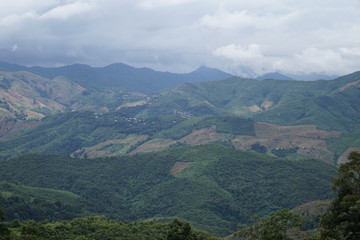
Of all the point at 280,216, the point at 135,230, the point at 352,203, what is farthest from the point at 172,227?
the point at 135,230

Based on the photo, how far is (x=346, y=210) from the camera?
2692 inches

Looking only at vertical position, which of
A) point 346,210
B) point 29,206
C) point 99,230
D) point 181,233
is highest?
point 346,210

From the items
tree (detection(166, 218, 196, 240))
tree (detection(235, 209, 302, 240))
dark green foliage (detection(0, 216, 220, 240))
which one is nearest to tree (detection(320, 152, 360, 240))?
tree (detection(235, 209, 302, 240))

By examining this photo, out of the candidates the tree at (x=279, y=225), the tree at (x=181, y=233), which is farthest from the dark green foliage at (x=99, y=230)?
the tree at (x=279, y=225)

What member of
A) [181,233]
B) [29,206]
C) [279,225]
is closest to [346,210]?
[279,225]

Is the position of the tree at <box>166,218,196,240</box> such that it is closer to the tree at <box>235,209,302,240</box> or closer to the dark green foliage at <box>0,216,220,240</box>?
the tree at <box>235,209,302,240</box>

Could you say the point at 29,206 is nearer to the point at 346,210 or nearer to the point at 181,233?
the point at 181,233

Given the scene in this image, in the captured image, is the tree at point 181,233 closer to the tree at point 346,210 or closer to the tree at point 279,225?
the tree at point 279,225

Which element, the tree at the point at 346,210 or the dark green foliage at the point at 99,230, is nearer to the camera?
the tree at the point at 346,210

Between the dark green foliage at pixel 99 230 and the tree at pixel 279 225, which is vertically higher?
the tree at pixel 279 225

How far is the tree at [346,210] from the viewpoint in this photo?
62.9 metres

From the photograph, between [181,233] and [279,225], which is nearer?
[279,225]

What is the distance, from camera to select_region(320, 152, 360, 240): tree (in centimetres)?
6294

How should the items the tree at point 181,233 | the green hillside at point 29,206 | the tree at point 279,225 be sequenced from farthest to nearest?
1. the green hillside at point 29,206
2. the tree at point 181,233
3. the tree at point 279,225
